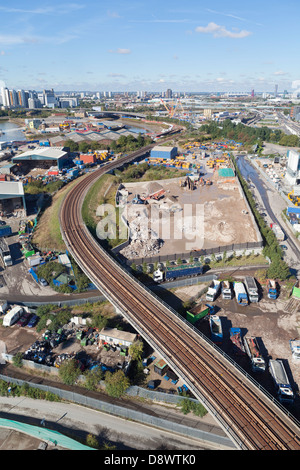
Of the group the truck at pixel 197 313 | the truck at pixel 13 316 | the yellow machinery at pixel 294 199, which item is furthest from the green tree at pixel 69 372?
the yellow machinery at pixel 294 199

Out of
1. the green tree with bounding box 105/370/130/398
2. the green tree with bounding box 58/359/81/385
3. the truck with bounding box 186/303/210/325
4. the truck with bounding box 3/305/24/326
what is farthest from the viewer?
the truck with bounding box 186/303/210/325

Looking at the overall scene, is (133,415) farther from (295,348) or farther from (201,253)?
(201,253)

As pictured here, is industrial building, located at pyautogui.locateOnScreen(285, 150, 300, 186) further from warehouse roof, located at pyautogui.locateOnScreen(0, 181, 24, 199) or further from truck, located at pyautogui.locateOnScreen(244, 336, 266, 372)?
warehouse roof, located at pyautogui.locateOnScreen(0, 181, 24, 199)

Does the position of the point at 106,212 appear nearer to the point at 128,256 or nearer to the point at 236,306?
the point at 128,256

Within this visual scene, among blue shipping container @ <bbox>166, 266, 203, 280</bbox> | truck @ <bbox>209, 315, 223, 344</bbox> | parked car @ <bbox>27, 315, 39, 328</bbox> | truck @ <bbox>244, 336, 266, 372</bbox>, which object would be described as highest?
blue shipping container @ <bbox>166, 266, 203, 280</bbox>

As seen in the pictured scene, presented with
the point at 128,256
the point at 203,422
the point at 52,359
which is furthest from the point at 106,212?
the point at 203,422

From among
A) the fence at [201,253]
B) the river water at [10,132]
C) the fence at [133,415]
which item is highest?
the river water at [10,132]

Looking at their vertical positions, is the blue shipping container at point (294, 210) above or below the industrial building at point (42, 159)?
below

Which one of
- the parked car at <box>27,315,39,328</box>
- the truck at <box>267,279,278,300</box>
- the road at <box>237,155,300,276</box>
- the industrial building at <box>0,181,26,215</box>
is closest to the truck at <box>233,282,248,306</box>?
the truck at <box>267,279,278,300</box>

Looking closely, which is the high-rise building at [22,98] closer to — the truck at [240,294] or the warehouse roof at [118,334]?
the truck at [240,294]
